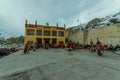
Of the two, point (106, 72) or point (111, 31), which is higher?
point (111, 31)

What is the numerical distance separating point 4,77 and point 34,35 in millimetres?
38707

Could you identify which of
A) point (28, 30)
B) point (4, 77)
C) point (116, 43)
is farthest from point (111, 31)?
point (4, 77)

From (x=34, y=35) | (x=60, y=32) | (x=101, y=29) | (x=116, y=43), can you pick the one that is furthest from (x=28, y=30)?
(x=116, y=43)

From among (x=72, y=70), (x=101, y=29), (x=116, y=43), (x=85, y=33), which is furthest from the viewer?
(x=85, y=33)

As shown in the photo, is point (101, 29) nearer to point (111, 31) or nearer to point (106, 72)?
point (111, 31)

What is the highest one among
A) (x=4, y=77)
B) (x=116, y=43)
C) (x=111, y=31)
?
(x=111, y=31)

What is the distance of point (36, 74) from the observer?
35.4 ft

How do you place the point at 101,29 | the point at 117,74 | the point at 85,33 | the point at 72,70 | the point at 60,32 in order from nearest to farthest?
1. the point at 117,74
2. the point at 72,70
3. the point at 101,29
4. the point at 85,33
5. the point at 60,32

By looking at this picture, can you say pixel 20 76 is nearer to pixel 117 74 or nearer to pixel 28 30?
pixel 117 74

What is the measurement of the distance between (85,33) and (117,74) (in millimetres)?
38326

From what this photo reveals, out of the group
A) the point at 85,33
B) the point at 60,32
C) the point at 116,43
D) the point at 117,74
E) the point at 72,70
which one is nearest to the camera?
the point at 117,74

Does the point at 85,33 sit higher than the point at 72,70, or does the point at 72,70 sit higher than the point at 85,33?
the point at 85,33

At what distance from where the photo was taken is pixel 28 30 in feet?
160

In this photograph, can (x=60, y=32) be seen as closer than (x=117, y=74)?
No
